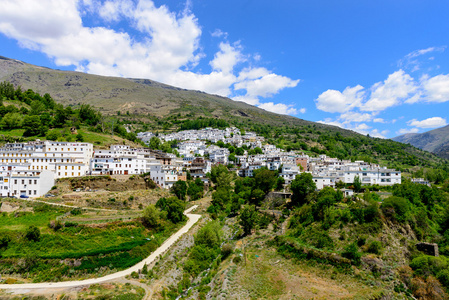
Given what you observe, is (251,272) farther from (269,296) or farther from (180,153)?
(180,153)

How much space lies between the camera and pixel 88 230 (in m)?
36.9

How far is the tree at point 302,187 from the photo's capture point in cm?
4847

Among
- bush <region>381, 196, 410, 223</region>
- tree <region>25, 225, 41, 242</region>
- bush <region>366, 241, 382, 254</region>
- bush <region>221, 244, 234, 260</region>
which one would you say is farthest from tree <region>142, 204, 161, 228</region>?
bush <region>381, 196, 410, 223</region>

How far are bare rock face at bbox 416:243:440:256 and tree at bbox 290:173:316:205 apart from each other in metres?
17.5

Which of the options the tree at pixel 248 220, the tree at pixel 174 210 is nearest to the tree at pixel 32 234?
the tree at pixel 174 210

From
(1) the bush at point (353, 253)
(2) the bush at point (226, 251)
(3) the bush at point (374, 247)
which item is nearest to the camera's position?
(1) the bush at point (353, 253)

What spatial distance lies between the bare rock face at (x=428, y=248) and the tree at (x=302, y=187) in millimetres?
17493

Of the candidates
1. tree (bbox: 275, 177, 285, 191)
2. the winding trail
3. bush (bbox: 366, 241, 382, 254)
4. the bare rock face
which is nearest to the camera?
the winding trail

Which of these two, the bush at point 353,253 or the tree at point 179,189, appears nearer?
the bush at point 353,253

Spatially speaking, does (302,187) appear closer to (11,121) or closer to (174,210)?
(174,210)

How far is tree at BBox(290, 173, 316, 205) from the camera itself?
48469 millimetres

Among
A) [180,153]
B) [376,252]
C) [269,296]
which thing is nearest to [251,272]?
[269,296]

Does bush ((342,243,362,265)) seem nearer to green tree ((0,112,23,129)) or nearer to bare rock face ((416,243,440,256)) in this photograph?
bare rock face ((416,243,440,256))

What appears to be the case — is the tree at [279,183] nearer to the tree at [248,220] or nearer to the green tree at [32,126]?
the tree at [248,220]
